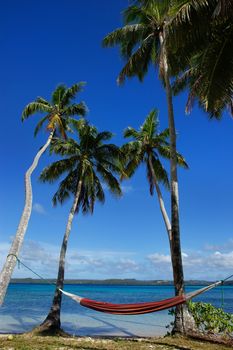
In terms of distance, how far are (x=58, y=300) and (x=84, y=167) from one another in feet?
16.0

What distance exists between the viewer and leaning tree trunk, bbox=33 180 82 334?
1115 cm

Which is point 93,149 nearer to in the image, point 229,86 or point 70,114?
point 70,114

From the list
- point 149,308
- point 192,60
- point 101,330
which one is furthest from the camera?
point 101,330

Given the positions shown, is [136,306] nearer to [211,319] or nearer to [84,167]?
[211,319]

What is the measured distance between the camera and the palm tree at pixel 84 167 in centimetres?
1449

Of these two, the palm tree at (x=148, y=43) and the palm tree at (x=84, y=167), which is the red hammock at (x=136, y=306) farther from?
the palm tree at (x=84, y=167)

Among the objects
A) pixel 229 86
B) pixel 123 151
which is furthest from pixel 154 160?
pixel 229 86

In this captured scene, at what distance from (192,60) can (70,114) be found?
568 cm

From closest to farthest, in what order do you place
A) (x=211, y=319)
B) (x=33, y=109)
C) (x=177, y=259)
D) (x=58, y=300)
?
(x=211, y=319) < (x=177, y=259) < (x=58, y=300) < (x=33, y=109)

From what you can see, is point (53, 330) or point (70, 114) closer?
point (53, 330)

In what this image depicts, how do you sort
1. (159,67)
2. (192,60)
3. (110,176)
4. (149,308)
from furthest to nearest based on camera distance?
(110,176) → (159,67) → (192,60) → (149,308)

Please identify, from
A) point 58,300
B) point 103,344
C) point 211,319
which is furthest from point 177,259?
point 58,300

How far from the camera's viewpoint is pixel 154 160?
605 inches

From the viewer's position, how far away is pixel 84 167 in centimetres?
1458
